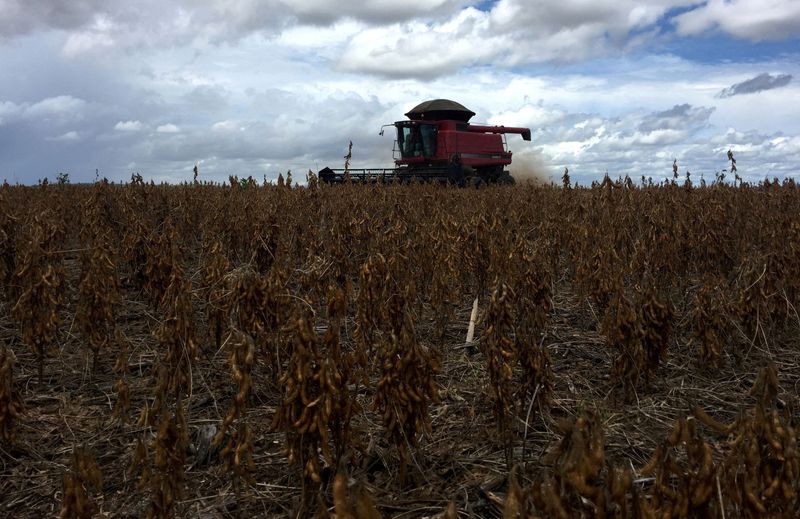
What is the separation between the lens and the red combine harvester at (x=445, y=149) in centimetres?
2408

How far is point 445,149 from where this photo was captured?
26594 millimetres

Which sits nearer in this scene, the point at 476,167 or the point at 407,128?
the point at 407,128

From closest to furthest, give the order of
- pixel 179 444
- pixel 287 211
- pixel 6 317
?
pixel 179 444, pixel 6 317, pixel 287 211

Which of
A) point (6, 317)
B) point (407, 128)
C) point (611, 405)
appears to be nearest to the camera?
point (611, 405)

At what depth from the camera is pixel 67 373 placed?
563 cm

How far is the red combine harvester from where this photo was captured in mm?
24078

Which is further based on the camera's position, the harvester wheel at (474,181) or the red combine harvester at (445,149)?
the red combine harvester at (445,149)

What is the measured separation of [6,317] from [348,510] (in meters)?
6.97

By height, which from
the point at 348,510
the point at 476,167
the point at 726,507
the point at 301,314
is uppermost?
the point at 476,167

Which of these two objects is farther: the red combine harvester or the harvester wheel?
the red combine harvester

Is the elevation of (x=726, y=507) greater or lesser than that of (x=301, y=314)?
lesser

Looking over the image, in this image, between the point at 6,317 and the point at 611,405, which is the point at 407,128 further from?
the point at 611,405

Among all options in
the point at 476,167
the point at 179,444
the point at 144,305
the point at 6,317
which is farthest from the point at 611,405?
the point at 476,167

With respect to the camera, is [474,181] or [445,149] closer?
[474,181]
